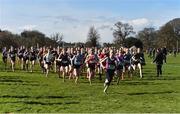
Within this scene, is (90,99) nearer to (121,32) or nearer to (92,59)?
(92,59)

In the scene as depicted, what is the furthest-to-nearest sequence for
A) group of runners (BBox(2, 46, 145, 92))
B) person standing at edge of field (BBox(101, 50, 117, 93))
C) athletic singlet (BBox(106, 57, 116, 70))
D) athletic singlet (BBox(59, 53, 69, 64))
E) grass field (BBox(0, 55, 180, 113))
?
athletic singlet (BBox(59, 53, 69, 64)) → group of runners (BBox(2, 46, 145, 92)) → athletic singlet (BBox(106, 57, 116, 70)) → person standing at edge of field (BBox(101, 50, 117, 93)) → grass field (BBox(0, 55, 180, 113))

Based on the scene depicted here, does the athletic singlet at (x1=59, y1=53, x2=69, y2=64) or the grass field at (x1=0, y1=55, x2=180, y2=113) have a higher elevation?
the athletic singlet at (x1=59, y1=53, x2=69, y2=64)

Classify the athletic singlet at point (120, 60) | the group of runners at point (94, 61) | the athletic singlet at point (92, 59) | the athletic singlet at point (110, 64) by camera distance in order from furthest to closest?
the athletic singlet at point (120, 60) → the athletic singlet at point (92, 59) → the group of runners at point (94, 61) → the athletic singlet at point (110, 64)

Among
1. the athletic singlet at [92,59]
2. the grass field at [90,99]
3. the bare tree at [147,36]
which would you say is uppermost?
the bare tree at [147,36]

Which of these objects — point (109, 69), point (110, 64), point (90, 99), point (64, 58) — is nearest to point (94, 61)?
point (64, 58)

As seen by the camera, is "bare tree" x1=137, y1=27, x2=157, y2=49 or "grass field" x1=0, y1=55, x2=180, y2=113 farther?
"bare tree" x1=137, y1=27, x2=157, y2=49

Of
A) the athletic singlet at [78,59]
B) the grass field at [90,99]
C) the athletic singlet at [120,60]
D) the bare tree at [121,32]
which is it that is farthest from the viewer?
the bare tree at [121,32]

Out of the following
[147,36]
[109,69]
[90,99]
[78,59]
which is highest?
[147,36]

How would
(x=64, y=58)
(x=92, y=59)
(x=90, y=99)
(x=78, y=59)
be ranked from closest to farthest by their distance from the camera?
(x=90, y=99), (x=78, y=59), (x=92, y=59), (x=64, y=58)

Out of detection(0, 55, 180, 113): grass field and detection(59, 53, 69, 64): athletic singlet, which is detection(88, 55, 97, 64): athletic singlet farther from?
detection(0, 55, 180, 113): grass field

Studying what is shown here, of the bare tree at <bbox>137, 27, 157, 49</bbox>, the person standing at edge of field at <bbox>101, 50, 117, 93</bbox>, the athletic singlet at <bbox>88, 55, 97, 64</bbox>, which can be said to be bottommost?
the person standing at edge of field at <bbox>101, 50, 117, 93</bbox>

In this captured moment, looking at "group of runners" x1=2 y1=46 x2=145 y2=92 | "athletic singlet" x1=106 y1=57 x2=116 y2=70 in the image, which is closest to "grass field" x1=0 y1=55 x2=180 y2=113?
"athletic singlet" x1=106 y1=57 x2=116 y2=70

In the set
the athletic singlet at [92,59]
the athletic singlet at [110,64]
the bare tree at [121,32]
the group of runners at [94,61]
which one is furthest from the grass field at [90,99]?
the bare tree at [121,32]

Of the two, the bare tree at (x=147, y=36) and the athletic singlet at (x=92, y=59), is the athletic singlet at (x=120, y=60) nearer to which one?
the athletic singlet at (x=92, y=59)
